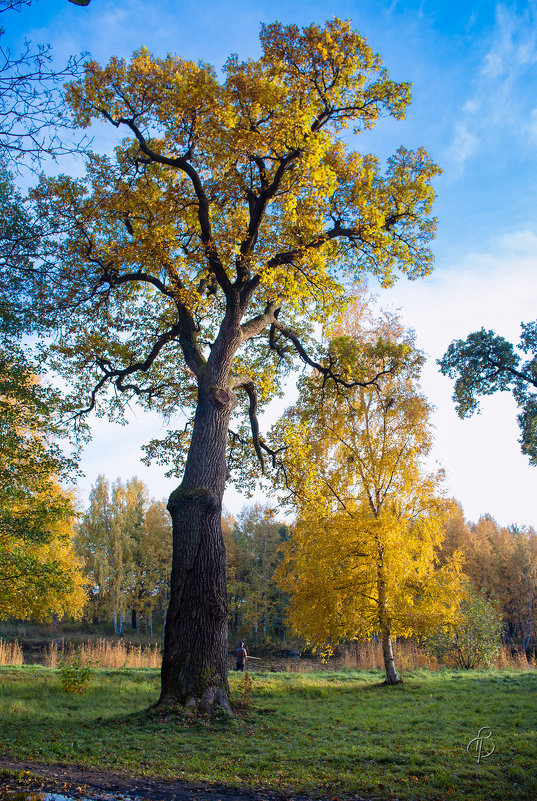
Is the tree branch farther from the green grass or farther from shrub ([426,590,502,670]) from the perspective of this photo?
shrub ([426,590,502,670])

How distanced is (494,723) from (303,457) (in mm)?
5547

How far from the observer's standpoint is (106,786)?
3.78 m

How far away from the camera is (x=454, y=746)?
568 cm

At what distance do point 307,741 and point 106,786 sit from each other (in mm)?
2896

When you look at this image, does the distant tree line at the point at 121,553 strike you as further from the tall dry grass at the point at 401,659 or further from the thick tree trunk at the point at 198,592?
the thick tree trunk at the point at 198,592

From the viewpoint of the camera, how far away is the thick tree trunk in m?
6.58

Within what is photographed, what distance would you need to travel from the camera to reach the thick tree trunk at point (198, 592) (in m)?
6.58

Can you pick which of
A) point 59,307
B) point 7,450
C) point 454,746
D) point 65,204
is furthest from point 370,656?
point 65,204

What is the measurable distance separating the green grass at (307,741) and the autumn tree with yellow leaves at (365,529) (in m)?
1.98

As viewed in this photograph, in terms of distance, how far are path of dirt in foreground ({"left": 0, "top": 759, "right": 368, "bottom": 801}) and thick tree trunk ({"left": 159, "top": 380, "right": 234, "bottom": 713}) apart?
247cm

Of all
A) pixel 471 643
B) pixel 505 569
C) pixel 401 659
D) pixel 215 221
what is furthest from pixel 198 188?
pixel 505 569

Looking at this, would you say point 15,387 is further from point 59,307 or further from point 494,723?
point 494,723
